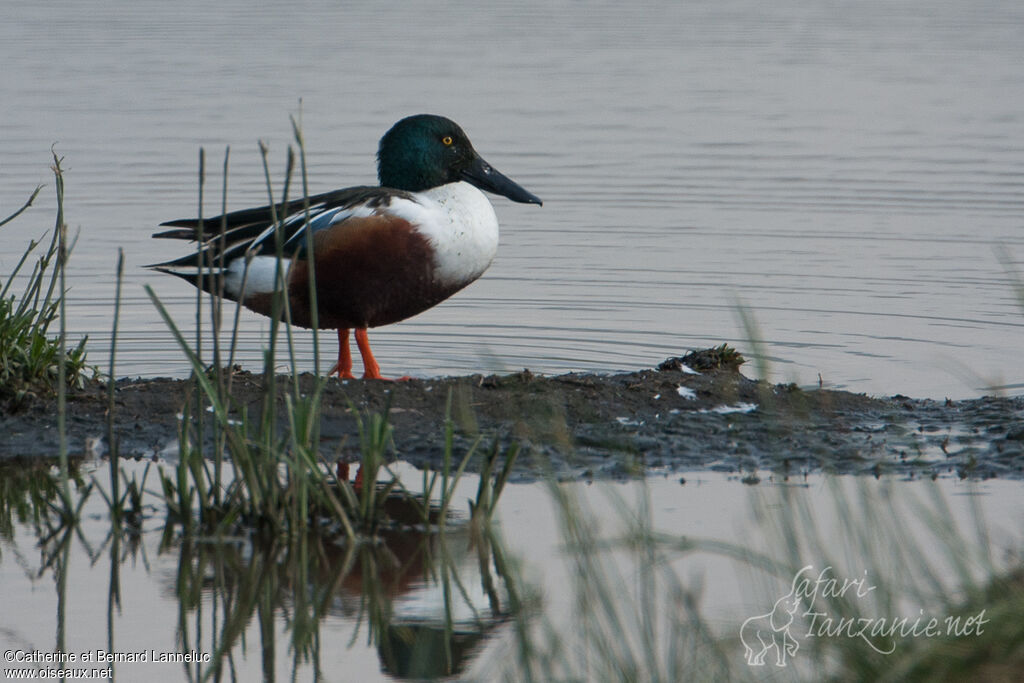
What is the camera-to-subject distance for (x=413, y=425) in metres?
5.94

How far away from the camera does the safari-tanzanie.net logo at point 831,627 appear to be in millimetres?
3096

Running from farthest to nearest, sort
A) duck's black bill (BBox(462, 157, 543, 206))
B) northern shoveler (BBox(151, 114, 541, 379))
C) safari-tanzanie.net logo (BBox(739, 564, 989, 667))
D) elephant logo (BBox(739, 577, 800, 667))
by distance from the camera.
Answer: duck's black bill (BBox(462, 157, 543, 206)), northern shoveler (BBox(151, 114, 541, 379)), elephant logo (BBox(739, 577, 800, 667)), safari-tanzanie.net logo (BBox(739, 564, 989, 667))

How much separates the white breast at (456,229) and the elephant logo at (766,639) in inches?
126

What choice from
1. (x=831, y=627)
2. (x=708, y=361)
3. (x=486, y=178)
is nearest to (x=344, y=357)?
(x=486, y=178)

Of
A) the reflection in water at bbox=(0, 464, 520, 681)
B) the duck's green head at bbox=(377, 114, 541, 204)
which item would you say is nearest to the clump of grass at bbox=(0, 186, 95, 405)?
the reflection in water at bbox=(0, 464, 520, 681)

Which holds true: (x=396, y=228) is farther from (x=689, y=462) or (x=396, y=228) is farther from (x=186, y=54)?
(x=186, y=54)

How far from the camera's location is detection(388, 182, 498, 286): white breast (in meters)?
6.58

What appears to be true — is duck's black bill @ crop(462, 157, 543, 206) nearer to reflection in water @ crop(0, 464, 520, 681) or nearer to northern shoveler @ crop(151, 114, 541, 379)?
northern shoveler @ crop(151, 114, 541, 379)

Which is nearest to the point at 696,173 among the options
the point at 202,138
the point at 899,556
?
the point at 202,138

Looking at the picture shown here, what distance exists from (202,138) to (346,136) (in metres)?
1.29

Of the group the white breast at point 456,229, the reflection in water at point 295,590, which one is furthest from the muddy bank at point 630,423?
the reflection in water at point 295,590

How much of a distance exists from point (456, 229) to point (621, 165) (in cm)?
694

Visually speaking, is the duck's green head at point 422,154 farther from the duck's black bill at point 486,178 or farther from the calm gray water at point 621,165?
the calm gray water at point 621,165

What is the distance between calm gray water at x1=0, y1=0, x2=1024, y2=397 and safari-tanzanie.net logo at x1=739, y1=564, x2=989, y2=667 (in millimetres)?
2395
